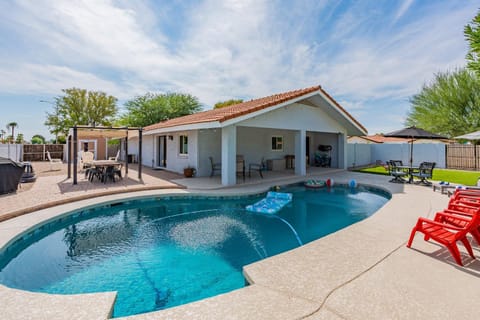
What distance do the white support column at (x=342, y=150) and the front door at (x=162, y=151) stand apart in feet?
44.9

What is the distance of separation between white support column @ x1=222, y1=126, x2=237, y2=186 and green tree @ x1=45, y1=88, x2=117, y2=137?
124 feet

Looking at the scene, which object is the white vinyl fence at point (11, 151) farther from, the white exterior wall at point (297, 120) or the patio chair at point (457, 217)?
the patio chair at point (457, 217)

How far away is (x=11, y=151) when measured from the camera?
23.2 metres

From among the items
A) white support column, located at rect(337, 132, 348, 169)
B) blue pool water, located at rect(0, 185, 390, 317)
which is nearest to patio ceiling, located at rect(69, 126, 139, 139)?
blue pool water, located at rect(0, 185, 390, 317)

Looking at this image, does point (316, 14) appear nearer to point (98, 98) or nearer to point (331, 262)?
point (331, 262)

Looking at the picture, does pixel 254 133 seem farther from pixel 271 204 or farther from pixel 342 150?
pixel 271 204

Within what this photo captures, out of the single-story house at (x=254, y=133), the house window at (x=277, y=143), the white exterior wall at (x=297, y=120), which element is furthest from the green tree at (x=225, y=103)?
the white exterior wall at (x=297, y=120)

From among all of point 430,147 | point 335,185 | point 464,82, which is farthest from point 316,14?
point 464,82

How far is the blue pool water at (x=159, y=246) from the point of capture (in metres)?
4.05

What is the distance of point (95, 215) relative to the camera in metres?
7.70

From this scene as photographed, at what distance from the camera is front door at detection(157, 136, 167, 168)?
1789 cm

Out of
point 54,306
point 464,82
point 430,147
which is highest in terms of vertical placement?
point 464,82

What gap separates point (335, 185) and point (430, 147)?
1315cm

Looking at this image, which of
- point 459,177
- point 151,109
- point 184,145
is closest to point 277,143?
point 184,145
